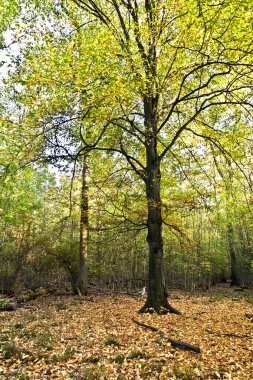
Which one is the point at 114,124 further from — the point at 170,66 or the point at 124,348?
the point at 124,348

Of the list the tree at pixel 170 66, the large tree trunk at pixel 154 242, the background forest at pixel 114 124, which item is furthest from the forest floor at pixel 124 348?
the background forest at pixel 114 124

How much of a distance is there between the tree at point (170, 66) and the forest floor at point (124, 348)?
1524 millimetres

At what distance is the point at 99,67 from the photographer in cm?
451

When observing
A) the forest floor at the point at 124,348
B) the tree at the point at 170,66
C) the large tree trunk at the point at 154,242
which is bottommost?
the forest floor at the point at 124,348

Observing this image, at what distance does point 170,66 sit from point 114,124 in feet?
6.69

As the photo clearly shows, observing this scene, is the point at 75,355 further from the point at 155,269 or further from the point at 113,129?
the point at 113,129

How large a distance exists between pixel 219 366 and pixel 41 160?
17.0 ft

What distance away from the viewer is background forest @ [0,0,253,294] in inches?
Answer: 194

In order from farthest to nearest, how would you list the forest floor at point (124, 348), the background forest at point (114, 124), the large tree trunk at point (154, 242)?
the large tree trunk at point (154, 242)
the background forest at point (114, 124)
the forest floor at point (124, 348)

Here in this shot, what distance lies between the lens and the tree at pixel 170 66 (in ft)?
16.6

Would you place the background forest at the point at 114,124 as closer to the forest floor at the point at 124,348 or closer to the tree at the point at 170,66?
the tree at the point at 170,66

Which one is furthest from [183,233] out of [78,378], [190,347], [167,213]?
[78,378]

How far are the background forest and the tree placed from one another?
0.06 m

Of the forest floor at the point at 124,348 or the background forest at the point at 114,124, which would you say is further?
the background forest at the point at 114,124
